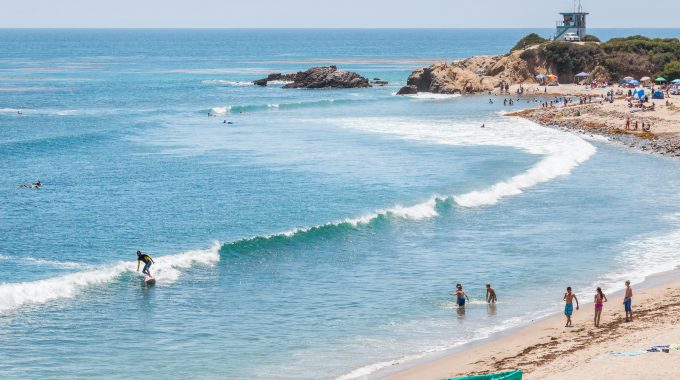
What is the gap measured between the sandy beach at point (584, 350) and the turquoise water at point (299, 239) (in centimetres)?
130

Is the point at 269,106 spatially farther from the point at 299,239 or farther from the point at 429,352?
the point at 429,352

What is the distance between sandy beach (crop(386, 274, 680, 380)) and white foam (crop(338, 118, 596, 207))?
17978mm

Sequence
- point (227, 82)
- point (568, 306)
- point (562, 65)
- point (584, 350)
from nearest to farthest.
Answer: point (584, 350) → point (568, 306) → point (562, 65) → point (227, 82)

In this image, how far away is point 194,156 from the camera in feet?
193

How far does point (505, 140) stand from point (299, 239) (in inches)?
1308

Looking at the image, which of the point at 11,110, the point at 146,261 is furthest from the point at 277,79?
the point at 146,261

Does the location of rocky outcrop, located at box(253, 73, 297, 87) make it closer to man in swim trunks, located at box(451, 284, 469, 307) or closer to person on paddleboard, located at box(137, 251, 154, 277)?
person on paddleboard, located at box(137, 251, 154, 277)

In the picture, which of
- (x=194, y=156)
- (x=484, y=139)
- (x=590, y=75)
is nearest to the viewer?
(x=194, y=156)

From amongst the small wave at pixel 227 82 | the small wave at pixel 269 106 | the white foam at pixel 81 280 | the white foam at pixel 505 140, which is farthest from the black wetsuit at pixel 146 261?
the small wave at pixel 227 82

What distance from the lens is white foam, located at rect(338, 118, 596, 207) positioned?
46938mm

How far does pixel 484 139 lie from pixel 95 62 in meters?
138

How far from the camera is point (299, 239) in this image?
3659 cm

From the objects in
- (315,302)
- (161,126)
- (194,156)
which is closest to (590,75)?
(161,126)

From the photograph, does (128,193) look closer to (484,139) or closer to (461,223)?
(461,223)
